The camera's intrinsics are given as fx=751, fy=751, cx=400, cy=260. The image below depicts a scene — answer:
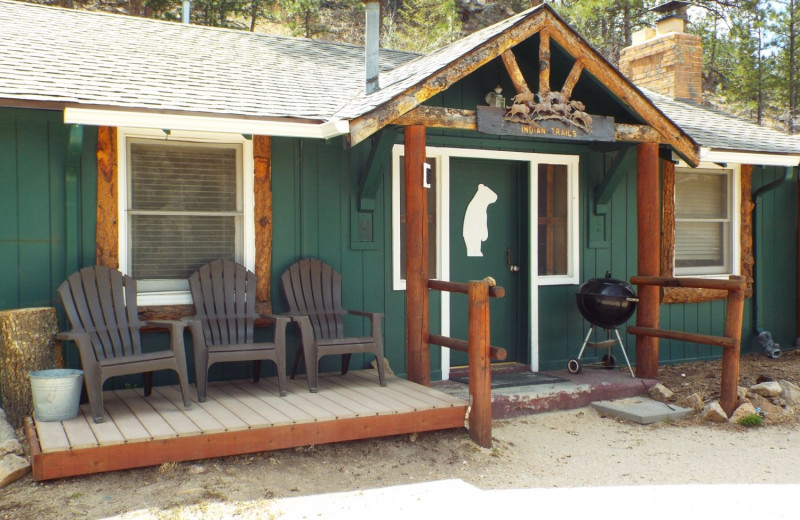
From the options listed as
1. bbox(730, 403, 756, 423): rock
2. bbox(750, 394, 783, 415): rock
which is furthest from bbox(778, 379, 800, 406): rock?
bbox(730, 403, 756, 423): rock

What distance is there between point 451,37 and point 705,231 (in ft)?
35.0

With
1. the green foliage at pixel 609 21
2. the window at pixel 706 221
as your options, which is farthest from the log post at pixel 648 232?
the green foliage at pixel 609 21

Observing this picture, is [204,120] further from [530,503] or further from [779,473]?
[779,473]

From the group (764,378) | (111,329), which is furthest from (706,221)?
(111,329)

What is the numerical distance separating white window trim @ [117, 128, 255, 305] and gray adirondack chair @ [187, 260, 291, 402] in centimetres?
20

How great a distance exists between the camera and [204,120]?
4645 millimetres

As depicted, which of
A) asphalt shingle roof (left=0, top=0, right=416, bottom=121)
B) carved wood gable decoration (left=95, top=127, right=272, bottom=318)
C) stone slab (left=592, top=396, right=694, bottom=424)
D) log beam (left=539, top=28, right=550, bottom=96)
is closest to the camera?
asphalt shingle roof (left=0, top=0, right=416, bottom=121)

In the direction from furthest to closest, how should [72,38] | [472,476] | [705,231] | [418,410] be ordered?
[705,231] → [72,38] → [418,410] → [472,476]

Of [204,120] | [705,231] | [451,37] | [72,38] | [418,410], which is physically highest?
[451,37]

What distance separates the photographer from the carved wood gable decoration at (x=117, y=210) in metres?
4.95

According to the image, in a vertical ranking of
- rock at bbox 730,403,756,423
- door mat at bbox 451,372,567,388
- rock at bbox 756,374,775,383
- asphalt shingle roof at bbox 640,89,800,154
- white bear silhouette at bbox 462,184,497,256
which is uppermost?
asphalt shingle roof at bbox 640,89,800,154

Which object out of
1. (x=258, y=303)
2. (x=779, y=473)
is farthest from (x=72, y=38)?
(x=779, y=473)

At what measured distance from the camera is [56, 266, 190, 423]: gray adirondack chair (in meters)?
4.18

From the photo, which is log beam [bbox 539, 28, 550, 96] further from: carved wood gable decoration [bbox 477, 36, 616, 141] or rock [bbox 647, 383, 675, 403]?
rock [bbox 647, 383, 675, 403]
